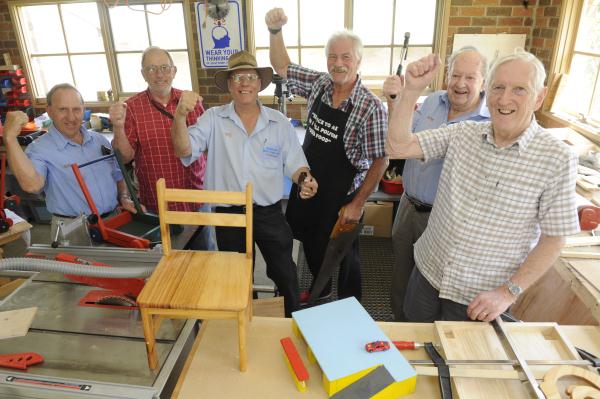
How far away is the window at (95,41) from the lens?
4523mm

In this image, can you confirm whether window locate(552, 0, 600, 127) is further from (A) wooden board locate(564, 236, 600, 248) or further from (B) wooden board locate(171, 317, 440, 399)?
(B) wooden board locate(171, 317, 440, 399)

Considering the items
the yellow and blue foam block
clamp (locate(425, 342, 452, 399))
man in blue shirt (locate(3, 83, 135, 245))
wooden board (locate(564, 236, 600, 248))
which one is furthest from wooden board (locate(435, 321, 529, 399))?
man in blue shirt (locate(3, 83, 135, 245))

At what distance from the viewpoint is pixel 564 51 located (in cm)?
348

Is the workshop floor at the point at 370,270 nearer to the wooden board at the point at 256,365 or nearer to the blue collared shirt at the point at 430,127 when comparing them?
the blue collared shirt at the point at 430,127

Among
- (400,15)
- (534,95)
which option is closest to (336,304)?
(534,95)

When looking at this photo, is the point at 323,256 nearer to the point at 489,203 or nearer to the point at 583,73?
the point at 489,203

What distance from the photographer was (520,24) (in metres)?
3.89

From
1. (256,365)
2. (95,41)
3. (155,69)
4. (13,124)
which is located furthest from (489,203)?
(95,41)

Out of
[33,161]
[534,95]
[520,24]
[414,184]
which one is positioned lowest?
[414,184]

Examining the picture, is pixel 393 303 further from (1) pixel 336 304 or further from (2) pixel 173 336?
(2) pixel 173 336

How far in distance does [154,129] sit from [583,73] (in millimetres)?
3494

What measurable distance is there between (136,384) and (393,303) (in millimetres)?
1669

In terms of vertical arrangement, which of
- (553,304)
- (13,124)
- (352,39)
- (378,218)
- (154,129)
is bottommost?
(378,218)

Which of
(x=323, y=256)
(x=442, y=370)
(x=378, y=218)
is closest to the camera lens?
(x=442, y=370)
